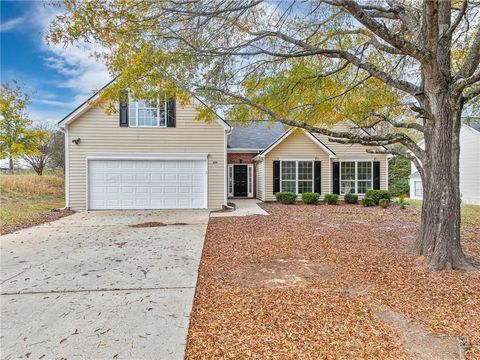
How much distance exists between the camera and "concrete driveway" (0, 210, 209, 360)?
279 centimetres

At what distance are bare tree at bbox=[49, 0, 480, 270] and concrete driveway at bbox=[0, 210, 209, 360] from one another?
3.41 metres

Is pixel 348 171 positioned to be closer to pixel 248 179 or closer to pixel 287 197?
pixel 287 197

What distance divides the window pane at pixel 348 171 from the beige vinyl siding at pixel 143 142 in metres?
7.54

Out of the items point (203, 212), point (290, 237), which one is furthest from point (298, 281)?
point (203, 212)

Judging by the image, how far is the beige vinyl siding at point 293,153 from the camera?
16.1 meters

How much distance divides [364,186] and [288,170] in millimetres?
4391

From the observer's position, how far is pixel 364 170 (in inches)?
650

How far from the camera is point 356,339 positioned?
9.16ft

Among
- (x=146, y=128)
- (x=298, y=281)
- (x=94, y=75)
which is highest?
(x=94, y=75)

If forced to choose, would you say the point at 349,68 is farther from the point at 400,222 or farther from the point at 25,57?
the point at 25,57

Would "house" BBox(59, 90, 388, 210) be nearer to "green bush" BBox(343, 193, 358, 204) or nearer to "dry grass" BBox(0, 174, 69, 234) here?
"dry grass" BBox(0, 174, 69, 234)

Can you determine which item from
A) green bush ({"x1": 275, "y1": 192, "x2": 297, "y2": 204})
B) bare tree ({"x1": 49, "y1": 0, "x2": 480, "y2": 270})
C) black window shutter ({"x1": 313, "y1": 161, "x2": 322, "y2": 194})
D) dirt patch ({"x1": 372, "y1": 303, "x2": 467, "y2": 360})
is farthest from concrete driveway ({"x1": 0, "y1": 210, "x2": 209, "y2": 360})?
black window shutter ({"x1": 313, "y1": 161, "x2": 322, "y2": 194})

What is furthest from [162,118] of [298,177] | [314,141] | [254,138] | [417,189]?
[417,189]

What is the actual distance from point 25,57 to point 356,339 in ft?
45.3
